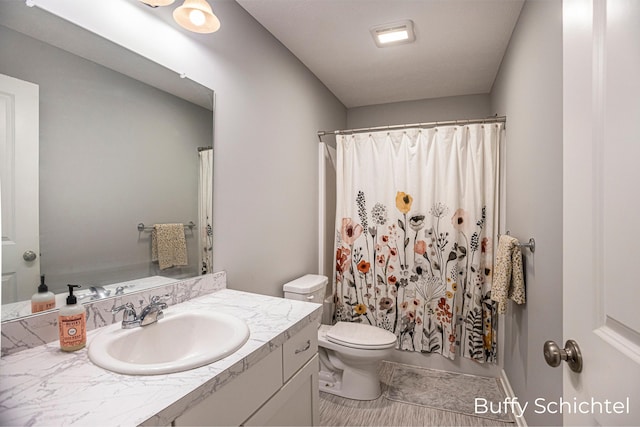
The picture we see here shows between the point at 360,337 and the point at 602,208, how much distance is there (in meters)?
1.71

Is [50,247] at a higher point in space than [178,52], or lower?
lower

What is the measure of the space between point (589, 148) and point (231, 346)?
993mm

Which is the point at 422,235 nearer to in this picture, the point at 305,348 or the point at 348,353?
the point at 348,353

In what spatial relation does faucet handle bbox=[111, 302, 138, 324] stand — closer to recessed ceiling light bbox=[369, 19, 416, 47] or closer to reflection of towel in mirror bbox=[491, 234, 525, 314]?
reflection of towel in mirror bbox=[491, 234, 525, 314]

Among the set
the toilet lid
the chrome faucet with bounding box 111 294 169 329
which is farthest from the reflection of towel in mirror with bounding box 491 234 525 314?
the chrome faucet with bounding box 111 294 169 329

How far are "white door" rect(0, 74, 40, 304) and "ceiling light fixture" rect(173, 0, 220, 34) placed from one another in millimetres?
599

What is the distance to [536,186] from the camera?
1.46 metres

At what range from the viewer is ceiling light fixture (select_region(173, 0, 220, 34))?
1.24 meters

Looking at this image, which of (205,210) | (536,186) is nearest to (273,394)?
(205,210)

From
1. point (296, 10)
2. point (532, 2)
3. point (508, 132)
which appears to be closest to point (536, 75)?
point (532, 2)

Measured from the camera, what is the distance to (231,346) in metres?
0.92

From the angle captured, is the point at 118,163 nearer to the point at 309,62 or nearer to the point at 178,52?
the point at 178,52

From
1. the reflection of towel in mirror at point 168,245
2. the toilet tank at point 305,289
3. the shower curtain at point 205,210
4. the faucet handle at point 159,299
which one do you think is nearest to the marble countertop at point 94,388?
the faucet handle at point 159,299

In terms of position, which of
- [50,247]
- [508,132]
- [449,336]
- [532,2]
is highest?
[532,2]
